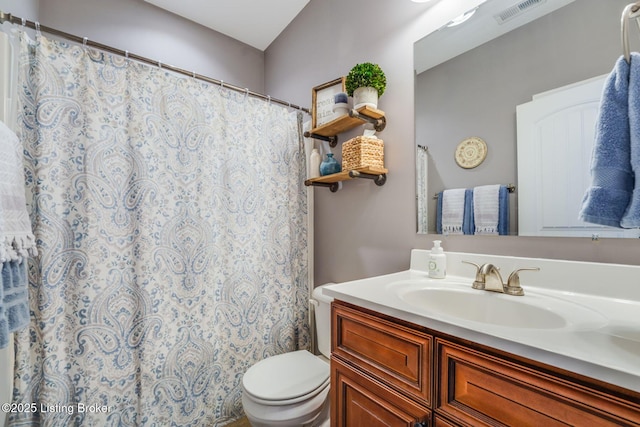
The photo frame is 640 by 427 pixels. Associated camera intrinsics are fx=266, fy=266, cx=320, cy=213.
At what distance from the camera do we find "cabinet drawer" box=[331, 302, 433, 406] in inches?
26.5

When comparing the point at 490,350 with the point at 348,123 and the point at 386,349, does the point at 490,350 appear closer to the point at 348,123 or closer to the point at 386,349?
the point at 386,349

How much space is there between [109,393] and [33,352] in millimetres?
351

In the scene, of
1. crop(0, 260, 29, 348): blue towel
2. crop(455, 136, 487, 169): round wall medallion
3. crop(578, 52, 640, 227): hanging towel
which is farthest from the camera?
crop(455, 136, 487, 169): round wall medallion

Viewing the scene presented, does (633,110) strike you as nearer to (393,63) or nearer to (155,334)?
(393,63)

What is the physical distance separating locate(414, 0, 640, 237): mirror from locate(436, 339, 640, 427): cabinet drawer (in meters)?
0.60

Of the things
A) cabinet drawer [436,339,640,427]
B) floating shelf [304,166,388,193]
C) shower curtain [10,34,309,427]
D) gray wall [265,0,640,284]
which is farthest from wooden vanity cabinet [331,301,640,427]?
shower curtain [10,34,309,427]

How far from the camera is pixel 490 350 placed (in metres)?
0.57

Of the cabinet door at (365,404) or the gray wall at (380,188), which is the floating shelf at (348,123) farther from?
the cabinet door at (365,404)

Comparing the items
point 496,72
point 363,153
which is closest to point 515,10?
point 496,72

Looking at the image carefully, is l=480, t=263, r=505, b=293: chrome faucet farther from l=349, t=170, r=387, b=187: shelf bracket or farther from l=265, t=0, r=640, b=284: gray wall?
l=349, t=170, r=387, b=187: shelf bracket

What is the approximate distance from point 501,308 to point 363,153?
2.82 feet

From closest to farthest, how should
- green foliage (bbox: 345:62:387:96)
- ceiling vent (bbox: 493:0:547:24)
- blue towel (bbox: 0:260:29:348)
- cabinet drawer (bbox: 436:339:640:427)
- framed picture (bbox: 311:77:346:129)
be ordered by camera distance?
cabinet drawer (bbox: 436:339:640:427), blue towel (bbox: 0:260:29:348), ceiling vent (bbox: 493:0:547:24), green foliage (bbox: 345:62:387:96), framed picture (bbox: 311:77:346:129)

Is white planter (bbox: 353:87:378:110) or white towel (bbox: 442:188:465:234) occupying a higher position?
white planter (bbox: 353:87:378:110)

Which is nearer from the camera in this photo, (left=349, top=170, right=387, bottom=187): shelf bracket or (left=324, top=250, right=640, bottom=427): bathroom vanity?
(left=324, top=250, right=640, bottom=427): bathroom vanity
